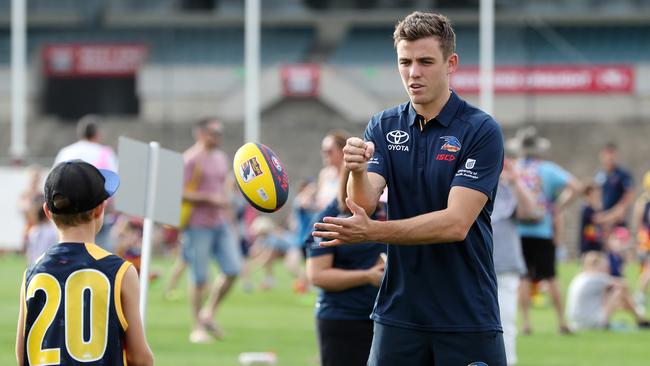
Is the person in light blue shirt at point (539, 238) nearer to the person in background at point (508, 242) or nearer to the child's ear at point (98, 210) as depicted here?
the person in background at point (508, 242)

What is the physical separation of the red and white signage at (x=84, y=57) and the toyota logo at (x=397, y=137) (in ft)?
158

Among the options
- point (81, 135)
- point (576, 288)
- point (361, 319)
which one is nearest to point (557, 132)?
point (576, 288)

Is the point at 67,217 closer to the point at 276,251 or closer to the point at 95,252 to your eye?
the point at 95,252

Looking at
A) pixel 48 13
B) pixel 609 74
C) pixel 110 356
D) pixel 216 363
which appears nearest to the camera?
pixel 110 356

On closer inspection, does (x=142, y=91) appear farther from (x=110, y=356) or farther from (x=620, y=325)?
(x=110, y=356)

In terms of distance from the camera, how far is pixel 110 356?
16.9 ft

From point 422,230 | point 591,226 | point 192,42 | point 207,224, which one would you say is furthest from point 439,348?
point 192,42

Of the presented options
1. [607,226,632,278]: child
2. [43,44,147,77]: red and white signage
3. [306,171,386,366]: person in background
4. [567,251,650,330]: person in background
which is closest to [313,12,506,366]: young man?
[306,171,386,366]: person in background

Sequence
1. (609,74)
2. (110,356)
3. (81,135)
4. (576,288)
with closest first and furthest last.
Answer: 1. (110,356)
2. (81,135)
3. (576,288)
4. (609,74)

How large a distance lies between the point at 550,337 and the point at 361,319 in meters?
7.16

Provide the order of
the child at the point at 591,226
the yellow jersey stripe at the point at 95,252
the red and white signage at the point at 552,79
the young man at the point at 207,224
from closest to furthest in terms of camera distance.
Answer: the yellow jersey stripe at the point at 95,252
the young man at the point at 207,224
the child at the point at 591,226
the red and white signage at the point at 552,79

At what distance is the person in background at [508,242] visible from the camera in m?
10.6

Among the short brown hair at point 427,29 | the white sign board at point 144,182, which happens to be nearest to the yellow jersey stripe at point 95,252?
the short brown hair at point 427,29

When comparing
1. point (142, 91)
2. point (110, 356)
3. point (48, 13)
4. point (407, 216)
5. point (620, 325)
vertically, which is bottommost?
point (620, 325)
